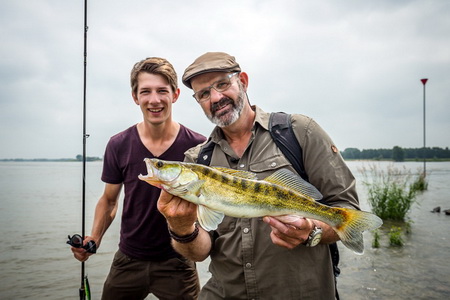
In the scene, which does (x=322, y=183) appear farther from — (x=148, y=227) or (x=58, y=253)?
(x=58, y=253)

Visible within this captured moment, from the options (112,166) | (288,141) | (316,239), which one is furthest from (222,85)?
(112,166)

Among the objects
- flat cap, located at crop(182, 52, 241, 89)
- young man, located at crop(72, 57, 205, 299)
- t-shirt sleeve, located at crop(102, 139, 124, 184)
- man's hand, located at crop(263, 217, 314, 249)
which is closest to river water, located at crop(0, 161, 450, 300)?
young man, located at crop(72, 57, 205, 299)

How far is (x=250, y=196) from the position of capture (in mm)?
2936

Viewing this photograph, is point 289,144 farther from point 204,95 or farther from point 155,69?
point 155,69

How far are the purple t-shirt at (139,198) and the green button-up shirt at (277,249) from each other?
4.61 ft

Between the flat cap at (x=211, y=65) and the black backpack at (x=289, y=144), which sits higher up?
the flat cap at (x=211, y=65)

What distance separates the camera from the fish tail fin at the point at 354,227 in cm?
280

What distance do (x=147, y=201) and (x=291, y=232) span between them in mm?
2567

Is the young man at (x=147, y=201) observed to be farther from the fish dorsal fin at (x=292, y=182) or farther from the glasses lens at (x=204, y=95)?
the fish dorsal fin at (x=292, y=182)

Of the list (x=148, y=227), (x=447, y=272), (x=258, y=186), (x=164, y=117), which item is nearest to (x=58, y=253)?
(x=148, y=227)

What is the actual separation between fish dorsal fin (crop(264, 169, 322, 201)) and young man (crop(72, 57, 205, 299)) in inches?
76.8

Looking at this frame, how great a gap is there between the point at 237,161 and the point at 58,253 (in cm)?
998

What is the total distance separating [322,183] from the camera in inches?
124

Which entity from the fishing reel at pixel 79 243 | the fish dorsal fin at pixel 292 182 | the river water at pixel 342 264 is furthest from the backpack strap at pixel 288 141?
the river water at pixel 342 264
